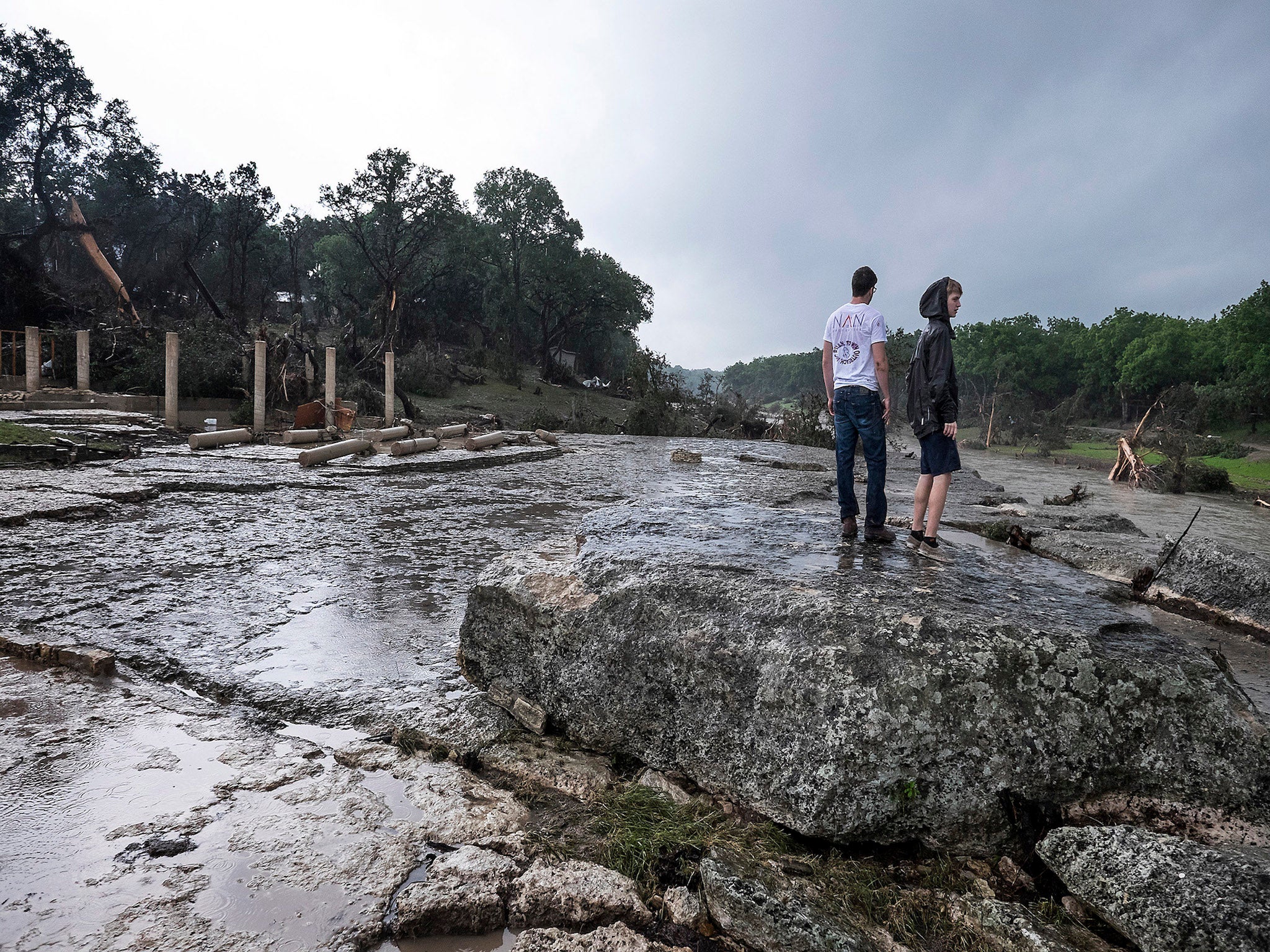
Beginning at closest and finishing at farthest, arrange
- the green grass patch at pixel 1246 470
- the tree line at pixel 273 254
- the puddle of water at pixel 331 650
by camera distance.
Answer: the puddle of water at pixel 331 650 → the green grass patch at pixel 1246 470 → the tree line at pixel 273 254

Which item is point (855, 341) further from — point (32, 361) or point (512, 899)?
point (32, 361)

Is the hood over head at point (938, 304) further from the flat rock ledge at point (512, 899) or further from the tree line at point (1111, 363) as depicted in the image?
the tree line at point (1111, 363)

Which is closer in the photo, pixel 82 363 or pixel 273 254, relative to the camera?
pixel 82 363

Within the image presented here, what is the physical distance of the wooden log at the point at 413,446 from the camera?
12.8 m

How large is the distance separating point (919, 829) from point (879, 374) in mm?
2640

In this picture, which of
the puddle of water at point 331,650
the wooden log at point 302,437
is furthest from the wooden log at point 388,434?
the puddle of water at point 331,650

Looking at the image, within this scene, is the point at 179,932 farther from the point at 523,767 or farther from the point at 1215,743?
the point at 1215,743

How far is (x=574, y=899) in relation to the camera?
2010 millimetres

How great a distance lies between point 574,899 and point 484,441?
12832 millimetres

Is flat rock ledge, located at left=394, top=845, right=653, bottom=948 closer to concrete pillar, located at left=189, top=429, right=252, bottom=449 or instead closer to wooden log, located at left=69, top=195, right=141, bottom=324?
concrete pillar, located at left=189, top=429, right=252, bottom=449

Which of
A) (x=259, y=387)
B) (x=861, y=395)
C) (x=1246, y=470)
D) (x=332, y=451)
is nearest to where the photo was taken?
(x=861, y=395)

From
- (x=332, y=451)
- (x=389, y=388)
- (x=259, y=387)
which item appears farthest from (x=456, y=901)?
(x=389, y=388)

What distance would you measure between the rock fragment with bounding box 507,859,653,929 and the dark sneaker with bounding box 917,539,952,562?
96.0 inches

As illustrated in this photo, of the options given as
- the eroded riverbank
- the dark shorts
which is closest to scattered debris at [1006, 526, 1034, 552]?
the eroded riverbank
